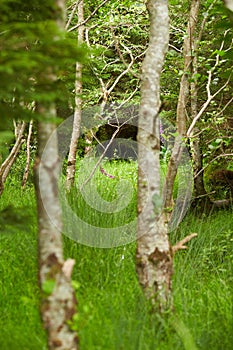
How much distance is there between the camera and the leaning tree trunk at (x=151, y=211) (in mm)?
2695

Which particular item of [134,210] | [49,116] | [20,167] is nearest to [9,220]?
[49,116]

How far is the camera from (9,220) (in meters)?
2.49

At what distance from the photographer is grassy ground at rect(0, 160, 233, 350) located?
2453mm

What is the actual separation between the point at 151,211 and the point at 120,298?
533mm

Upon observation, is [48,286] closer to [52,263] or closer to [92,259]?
[52,263]

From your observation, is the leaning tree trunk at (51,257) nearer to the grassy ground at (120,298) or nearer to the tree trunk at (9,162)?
the grassy ground at (120,298)

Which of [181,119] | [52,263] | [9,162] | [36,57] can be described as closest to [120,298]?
[52,263]

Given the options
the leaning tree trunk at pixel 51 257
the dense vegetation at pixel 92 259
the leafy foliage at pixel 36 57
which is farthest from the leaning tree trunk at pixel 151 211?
the leaning tree trunk at pixel 51 257

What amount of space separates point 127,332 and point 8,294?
3.55 ft

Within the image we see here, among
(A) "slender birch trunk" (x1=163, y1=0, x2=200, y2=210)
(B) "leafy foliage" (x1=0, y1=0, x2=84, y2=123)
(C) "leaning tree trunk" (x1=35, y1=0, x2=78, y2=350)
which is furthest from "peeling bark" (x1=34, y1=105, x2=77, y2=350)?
(A) "slender birch trunk" (x1=163, y1=0, x2=200, y2=210)

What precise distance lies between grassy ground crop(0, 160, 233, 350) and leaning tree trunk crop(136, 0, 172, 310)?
115 mm

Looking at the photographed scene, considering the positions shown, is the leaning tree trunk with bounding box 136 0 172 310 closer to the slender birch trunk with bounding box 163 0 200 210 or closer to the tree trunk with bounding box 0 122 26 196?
the slender birch trunk with bounding box 163 0 200 210

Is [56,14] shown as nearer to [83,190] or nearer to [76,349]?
[76,349]

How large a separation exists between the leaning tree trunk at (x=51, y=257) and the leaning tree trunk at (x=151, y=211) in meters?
0.75
